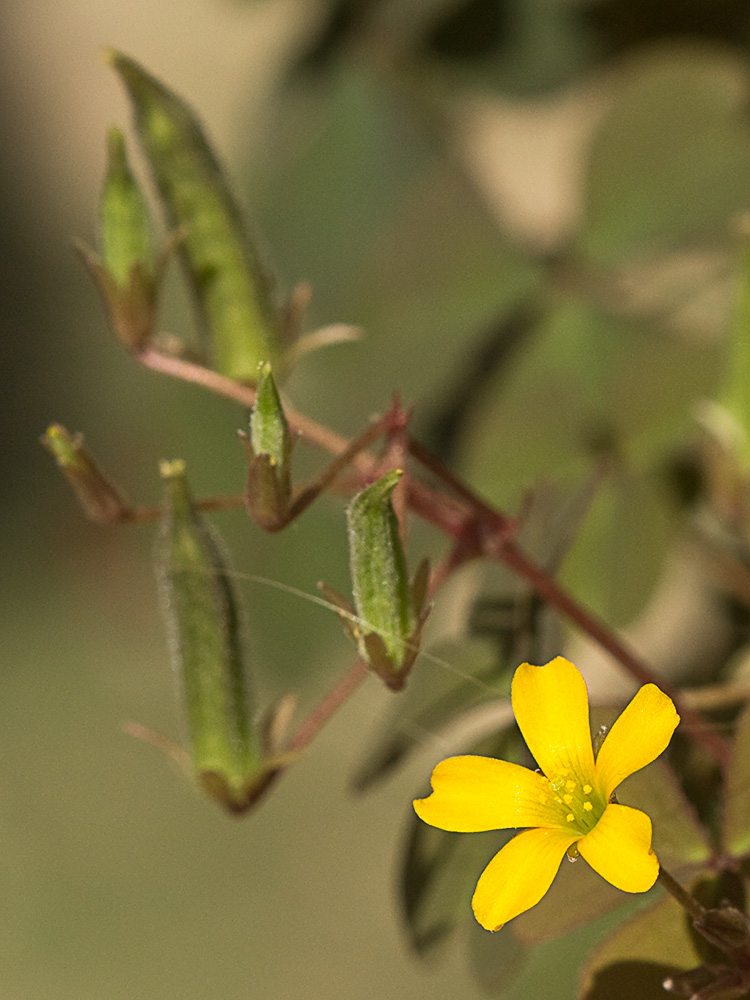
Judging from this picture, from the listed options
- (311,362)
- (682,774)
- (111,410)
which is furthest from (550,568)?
(111,410)

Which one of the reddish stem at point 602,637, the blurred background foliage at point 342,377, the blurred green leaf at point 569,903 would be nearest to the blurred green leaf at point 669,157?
the blurred background foliage at point 342,377

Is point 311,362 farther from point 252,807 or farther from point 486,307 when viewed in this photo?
point 252,807

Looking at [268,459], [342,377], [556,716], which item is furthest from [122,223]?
[342,377]

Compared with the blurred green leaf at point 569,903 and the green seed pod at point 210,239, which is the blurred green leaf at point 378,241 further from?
the blurred green leaf at point 569,903

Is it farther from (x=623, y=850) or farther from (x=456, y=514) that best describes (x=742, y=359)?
(x=623, y=850)

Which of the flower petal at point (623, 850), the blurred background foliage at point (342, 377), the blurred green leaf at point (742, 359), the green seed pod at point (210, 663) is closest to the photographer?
the flower petal at point (623, 850)

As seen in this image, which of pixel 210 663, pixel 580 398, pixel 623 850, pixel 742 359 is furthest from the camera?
pixel 580 398

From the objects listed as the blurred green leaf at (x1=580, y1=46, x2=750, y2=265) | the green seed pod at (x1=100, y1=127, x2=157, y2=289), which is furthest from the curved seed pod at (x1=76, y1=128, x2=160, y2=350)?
the blurred green leaf at (x1=580, y1=46, x2=750, y2=265)
